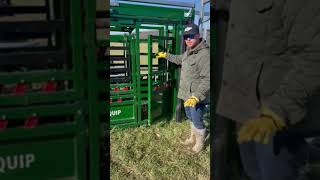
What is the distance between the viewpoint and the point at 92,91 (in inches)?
69.4

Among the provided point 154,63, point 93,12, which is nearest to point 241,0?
point 93,12

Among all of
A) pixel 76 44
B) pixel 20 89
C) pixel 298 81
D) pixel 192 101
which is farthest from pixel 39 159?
pixel 192 101

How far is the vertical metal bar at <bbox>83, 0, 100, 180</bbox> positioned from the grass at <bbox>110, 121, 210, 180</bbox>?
2805mm

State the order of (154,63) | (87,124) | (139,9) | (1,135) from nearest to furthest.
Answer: (1,135)
(87,124)
(139,9)
(154,63)

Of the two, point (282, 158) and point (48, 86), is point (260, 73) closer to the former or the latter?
point (282, 158)

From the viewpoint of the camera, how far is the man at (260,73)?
5.18ft

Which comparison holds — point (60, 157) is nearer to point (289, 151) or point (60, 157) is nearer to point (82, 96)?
point (82, 96)

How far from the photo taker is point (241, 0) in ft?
5.83

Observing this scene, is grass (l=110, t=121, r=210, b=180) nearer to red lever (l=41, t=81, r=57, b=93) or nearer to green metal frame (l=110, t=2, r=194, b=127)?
green metal frame (l=110, t=2, r=194, b=127)

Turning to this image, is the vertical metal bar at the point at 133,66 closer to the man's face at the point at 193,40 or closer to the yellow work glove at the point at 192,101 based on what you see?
the man's face at the point at 193,40

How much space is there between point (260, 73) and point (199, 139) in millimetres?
3993

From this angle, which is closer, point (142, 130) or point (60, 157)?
point (60, 157)

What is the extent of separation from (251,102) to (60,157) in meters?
0.76

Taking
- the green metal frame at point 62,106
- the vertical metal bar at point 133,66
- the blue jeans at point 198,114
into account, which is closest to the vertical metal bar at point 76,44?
the green metal frame at point 62,106
